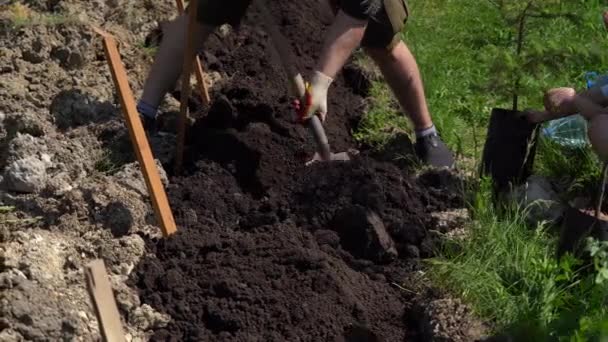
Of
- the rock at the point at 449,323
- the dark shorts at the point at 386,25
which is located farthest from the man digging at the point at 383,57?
the rock at the point at 449,323

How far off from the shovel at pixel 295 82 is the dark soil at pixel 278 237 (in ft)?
0.33

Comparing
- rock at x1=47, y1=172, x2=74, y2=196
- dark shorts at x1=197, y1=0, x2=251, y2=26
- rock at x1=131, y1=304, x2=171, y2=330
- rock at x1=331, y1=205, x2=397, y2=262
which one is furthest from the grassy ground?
rock at x1=47, y1=172, x2=74, y2=196

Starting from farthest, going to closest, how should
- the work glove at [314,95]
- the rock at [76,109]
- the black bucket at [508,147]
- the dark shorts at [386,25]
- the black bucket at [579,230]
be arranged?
the rock at [76,109], the dark shorts at [386,25], the black bucket at [508,147], the work glove at [314,95], the black bucket at [579,230]

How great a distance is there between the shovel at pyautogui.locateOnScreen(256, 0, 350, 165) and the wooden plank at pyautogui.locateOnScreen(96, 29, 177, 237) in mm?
663

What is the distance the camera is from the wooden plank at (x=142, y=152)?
164 inches

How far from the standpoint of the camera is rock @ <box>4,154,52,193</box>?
4.43 meters

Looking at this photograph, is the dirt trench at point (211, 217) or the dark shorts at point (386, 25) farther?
the dark shorts at point (386, 25)

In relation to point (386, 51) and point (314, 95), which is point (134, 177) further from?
point (386, 51)

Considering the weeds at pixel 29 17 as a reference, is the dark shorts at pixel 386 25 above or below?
above

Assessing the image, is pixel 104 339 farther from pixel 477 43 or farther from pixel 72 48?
pixel 477 43

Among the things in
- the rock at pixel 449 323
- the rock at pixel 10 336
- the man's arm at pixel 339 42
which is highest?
the man's arm at pixel 339 42

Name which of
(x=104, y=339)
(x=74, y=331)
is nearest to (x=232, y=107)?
(x=74, y=331)

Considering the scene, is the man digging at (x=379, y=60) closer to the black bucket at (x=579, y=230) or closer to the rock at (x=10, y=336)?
the black bucket at (x=579, y=230)

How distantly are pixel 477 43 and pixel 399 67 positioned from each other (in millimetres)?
1654
